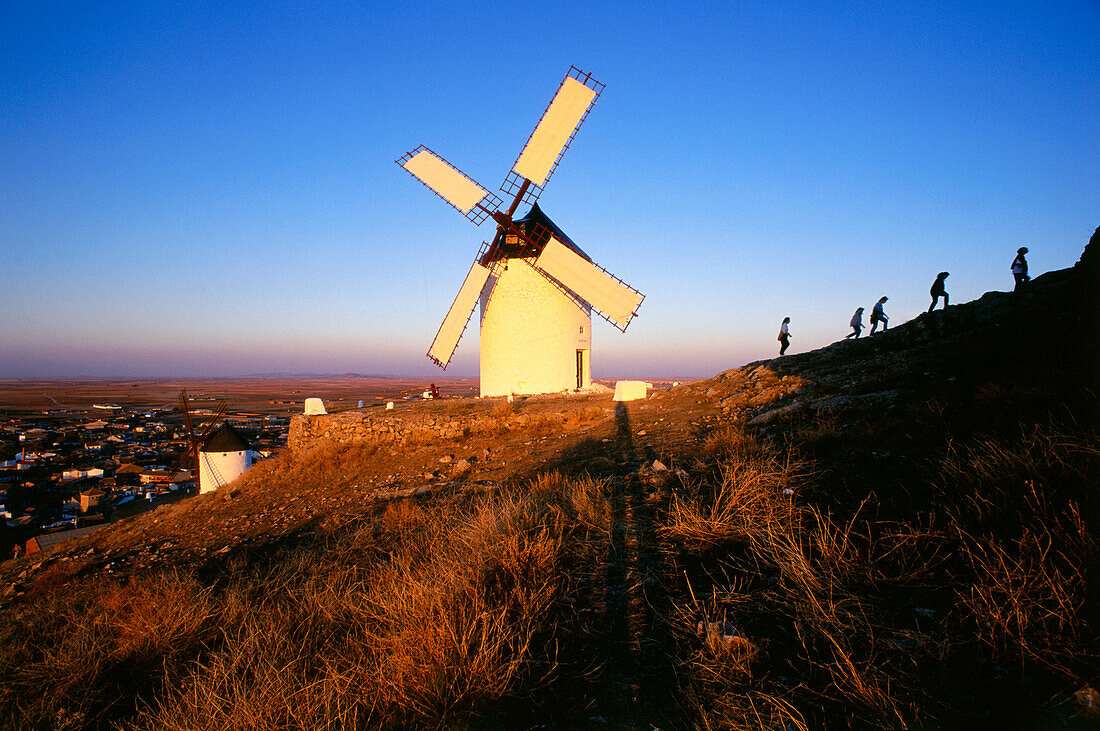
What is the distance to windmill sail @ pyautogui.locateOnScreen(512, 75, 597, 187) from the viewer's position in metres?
14.0

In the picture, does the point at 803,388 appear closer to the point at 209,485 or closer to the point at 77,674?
the point at 77,674

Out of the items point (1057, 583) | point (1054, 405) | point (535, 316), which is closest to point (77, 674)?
point (1057, 583)

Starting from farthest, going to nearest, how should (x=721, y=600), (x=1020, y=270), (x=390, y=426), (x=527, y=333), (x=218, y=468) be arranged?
(x=218, y=468) < (x=527, y=333) < (x=390, y=426) < (x=1020, y=270) < (x=721, y=600)

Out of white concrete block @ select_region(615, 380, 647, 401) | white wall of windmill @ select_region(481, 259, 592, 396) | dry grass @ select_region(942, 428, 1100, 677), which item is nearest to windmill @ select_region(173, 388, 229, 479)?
white wall of windmill @ select_region(481, 259, 592, 396)

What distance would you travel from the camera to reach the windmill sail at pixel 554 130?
14031 millimetres

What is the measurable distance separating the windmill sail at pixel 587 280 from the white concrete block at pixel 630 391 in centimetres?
227

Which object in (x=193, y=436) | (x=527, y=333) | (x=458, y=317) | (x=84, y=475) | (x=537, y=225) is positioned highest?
(x=537, y=225)

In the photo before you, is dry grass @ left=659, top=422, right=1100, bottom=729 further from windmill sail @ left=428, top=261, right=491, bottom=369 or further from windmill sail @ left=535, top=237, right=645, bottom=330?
windmill sail @ left=428, top=261, right=491, bottom=369

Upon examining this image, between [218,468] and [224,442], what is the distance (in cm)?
100

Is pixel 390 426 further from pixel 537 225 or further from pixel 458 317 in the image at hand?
pixel 537 225

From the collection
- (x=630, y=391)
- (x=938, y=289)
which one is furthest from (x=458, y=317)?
(x=938, y=289)

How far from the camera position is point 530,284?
14984 millimetres

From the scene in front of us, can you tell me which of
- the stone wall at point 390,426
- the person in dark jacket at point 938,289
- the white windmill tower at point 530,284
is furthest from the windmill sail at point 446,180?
the person in dark jacket at point 938,289

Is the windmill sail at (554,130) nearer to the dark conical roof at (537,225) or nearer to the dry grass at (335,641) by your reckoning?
the dark conical roof at (537,225)
